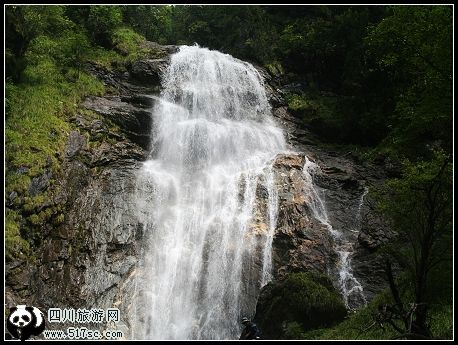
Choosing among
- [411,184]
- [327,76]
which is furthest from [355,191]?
[327,76]

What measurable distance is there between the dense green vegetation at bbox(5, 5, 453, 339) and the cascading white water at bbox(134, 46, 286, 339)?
2643 millimetres

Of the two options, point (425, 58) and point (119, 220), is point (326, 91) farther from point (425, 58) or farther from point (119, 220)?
Result: point (425, 58)

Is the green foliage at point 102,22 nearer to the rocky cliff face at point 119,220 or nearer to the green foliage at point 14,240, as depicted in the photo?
the rocky cliff face at point 119,220

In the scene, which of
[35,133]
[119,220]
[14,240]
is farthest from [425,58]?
[35,133]

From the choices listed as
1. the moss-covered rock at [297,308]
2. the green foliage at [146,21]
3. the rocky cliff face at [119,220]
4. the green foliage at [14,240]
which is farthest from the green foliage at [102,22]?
the moss-covered rock at [297,308]

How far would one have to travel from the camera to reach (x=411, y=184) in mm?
9492

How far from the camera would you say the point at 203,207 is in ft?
54.1

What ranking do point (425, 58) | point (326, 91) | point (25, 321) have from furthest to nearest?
point (326, 91)
point (425, 58)
point (25, 321)

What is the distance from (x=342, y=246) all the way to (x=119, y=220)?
784 centimetres

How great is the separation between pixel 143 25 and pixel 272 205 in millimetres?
18603

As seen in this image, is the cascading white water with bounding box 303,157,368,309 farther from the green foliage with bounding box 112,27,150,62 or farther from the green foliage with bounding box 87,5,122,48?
the green foliage with bounding box 87,5,122,48

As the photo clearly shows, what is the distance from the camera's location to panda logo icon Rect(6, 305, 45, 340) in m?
8.88

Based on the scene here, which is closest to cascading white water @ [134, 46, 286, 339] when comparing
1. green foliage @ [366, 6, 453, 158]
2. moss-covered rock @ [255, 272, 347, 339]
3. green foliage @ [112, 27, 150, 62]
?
moss-covered rock @ [255, 272, 347, 339]

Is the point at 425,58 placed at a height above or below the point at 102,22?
below
